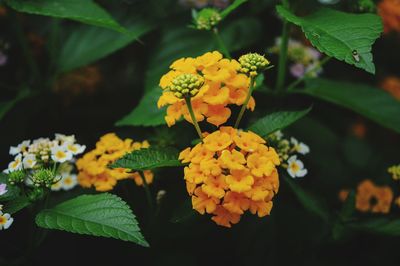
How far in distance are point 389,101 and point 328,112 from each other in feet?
1.73

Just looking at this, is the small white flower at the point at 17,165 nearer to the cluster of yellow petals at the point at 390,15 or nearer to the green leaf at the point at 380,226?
the green leaf at the point at 380,226

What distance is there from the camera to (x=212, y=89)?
106 cm

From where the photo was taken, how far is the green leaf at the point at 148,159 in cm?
101

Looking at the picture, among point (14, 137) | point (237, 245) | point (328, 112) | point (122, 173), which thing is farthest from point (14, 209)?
point (328, 112)

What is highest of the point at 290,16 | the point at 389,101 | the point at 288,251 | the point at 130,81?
the point at 290,16

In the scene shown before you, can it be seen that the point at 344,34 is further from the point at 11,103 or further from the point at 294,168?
the point at 11,103

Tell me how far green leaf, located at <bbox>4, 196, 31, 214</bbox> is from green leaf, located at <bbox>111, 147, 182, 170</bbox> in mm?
A: 226

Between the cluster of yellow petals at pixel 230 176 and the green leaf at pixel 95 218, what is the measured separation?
149 millimetres

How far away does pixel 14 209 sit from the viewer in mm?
1034

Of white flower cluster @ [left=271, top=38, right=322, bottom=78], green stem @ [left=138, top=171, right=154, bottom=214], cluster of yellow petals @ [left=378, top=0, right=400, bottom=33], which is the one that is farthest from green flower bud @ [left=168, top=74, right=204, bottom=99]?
cluster of yellow petals @ [left=378, top=0, right=400, bottom=33]

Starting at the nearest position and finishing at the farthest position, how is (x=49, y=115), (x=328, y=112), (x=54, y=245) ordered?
(x=54, y=245) → (x=49, y=115) → (x=328, y=112)

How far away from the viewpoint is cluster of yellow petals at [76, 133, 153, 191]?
119cm

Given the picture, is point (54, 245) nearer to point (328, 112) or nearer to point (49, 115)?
point (49, 115)

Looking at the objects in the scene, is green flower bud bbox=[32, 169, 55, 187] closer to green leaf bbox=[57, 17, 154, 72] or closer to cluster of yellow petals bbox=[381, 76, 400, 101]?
green leaf bbox=[57, 17, 154, 72]
